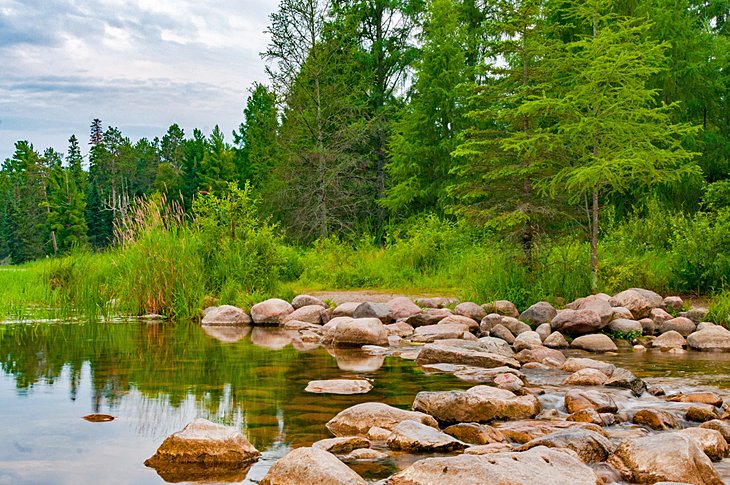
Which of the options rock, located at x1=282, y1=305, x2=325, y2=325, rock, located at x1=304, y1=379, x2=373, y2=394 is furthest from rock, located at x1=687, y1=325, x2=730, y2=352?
rock, located at x1=282, y1=305, x2=325, y2=325

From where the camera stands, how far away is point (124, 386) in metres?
7.58

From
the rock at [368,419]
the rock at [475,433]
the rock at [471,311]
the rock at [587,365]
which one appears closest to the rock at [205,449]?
the rock at [368,419]

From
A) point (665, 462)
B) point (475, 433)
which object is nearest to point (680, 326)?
point (475, 433)

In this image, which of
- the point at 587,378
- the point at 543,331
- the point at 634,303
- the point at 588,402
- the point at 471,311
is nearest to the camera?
the point at 588,402

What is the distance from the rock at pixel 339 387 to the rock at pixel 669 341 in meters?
5.04

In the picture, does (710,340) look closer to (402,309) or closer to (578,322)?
(578,322)

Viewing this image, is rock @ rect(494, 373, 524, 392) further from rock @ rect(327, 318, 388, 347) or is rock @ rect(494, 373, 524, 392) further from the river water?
rock @ rect(327, 318, 388, 347)

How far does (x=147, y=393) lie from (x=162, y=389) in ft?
0.70

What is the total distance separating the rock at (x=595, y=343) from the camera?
1010cm

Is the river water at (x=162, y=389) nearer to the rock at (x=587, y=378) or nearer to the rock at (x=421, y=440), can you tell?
the rock at (x=421, y=440)

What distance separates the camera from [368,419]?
581cm

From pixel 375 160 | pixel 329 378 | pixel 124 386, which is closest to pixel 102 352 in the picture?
pixel 124 386

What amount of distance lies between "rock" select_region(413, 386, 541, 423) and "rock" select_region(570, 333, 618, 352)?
3934 mm

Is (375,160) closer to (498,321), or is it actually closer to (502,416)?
(498,321)
